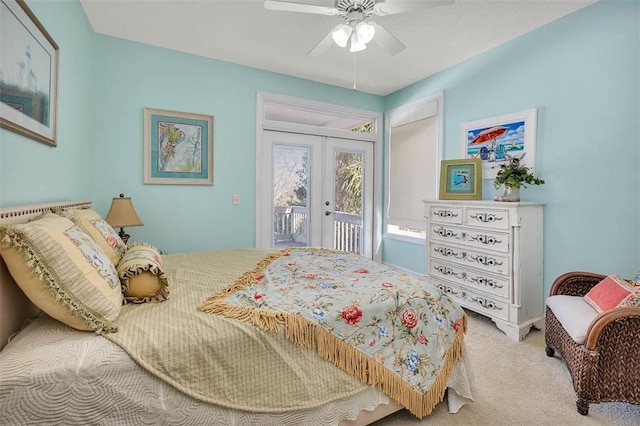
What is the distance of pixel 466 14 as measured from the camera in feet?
8.15

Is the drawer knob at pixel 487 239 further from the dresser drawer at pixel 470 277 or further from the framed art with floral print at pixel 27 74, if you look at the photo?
the framed art with floral print at pixel 27 74

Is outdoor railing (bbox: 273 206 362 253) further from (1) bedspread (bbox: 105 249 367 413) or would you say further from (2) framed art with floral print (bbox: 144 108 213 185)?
(1) bedspread (bbox: 105 249 367 413)

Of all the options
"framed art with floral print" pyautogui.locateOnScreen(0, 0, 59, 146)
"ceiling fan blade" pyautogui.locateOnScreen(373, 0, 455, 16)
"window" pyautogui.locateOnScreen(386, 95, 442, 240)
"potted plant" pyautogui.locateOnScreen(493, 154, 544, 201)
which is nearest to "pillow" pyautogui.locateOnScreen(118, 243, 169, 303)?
"framed art with floral print" pyautogui.locateOnScreen(0, 0, 59, 146)

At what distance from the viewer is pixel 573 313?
182cm

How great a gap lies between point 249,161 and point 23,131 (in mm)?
2219

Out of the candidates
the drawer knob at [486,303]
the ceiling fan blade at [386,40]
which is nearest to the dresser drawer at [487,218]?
the drawer knob at [486,303]

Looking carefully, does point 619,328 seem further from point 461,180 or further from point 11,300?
point 11,300

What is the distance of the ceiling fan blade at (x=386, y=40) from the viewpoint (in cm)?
205

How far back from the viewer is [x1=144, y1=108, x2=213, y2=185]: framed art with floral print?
310cm

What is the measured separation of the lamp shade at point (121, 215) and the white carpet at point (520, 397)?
2412 millimetres

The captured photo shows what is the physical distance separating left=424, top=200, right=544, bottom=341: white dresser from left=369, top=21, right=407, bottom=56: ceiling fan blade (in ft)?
4.76

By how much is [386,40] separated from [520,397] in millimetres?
2369

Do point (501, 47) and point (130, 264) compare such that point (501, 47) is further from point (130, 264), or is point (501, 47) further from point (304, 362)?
point (130, 264)

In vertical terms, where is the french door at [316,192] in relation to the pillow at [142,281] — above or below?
above
